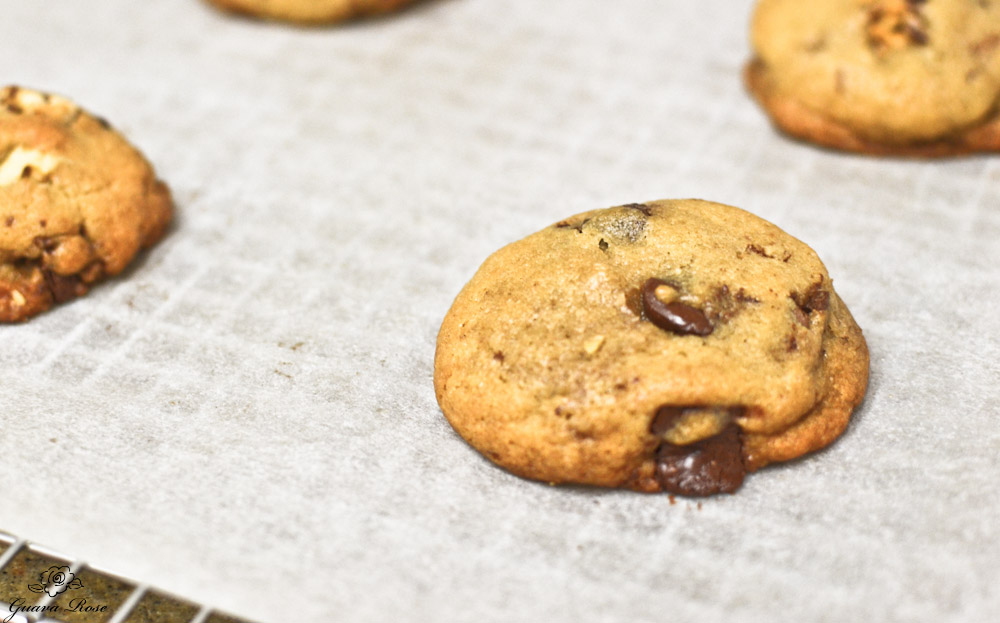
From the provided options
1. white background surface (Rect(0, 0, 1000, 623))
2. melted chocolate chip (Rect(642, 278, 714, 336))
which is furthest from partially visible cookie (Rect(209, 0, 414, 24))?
melted chocolate chip (Rect(642, 278, 714, 336))

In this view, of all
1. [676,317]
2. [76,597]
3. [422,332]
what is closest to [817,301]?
[676,317]

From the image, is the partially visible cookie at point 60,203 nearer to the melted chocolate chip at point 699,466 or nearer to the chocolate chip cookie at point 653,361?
the chocolate chip cookie at point 653,361

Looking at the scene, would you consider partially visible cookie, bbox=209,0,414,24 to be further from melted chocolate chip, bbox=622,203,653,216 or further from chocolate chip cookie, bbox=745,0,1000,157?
melted chocolate chip, bbox=622,203,653,216

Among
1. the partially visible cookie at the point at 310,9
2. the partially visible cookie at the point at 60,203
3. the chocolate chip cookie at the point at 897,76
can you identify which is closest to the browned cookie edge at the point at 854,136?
the chocolate chip cookie at the point at 897,76

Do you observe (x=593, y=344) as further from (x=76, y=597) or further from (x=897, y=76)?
→ (x=897, y=76)

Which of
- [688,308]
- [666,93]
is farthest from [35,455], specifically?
[666,93]

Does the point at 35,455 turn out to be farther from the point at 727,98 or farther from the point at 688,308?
the point at 727,98
